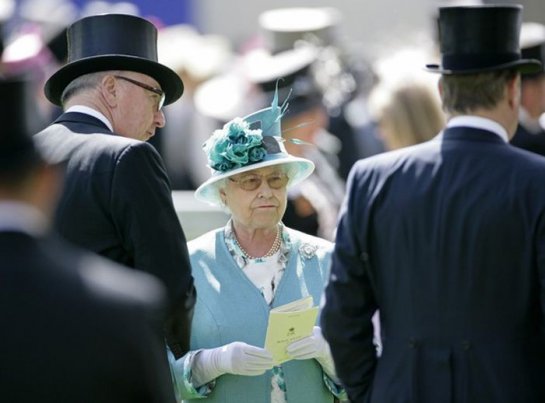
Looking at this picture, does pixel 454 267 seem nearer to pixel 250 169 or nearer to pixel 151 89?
pixel 250 169

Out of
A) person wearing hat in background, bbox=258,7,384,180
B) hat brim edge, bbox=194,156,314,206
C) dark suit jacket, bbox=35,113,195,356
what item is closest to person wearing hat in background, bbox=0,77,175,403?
dark suit jacket, bbox=35,113,195,356

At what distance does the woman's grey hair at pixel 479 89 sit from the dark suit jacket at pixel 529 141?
3330mm

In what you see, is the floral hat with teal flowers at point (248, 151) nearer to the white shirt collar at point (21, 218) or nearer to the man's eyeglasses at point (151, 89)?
the man's eyeglasses at point (151, 89)

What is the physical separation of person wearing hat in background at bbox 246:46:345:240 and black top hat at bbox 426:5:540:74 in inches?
60.6

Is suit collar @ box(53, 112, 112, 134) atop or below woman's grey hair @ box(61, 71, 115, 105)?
below

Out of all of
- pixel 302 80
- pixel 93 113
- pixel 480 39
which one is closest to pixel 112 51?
pixel 93 113

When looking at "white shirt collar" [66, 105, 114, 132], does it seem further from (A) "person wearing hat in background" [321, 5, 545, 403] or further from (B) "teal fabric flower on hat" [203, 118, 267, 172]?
(A) "person wearing hat in background" [321, 5, 545, 403]

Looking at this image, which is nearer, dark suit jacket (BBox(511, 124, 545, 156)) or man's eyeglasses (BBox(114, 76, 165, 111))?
man's eyeglasses (BBox(114, 76, 165, 111))

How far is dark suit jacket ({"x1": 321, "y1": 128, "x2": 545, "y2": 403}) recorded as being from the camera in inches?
177

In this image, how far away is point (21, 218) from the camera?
3.21m

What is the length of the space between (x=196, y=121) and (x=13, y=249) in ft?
27.5

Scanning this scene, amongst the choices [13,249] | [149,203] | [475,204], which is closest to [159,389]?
[13,249]

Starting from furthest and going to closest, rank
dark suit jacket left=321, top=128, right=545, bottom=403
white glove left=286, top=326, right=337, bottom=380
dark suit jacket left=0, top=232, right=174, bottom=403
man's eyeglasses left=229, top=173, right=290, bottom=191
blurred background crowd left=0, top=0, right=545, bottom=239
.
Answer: blurred background crowd left=0, top=0, right=545, bottom=239, man's eyeglasses left=229, top=173, right=290, bottom=191, white glove left=286, top=326, right=337, bottom=380, dark suit jacket left=321, top=128, right=545, bottom=403, dark suit jacket left=0, top=232, right=174, bottom=403

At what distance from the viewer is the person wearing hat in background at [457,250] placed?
14.8 ft
